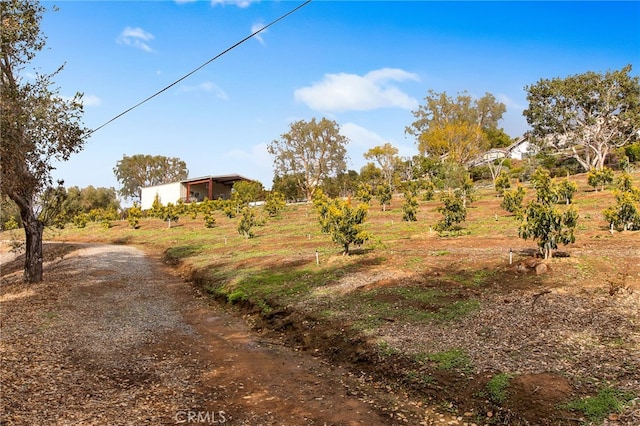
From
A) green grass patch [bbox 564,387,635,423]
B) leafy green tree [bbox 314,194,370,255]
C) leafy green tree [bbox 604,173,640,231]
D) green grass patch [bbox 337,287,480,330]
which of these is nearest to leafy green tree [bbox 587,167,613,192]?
leafy green tree [bbox 604,173,640,231]

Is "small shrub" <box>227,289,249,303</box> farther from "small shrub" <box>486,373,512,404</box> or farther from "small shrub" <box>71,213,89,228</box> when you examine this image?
"small shrub" <box>71,213,89,228</box>

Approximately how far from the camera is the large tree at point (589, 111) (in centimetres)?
4775

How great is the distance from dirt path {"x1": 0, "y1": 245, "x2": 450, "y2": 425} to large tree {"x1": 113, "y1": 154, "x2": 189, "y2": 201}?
3747 inches

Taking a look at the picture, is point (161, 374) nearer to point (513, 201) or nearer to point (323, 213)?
point (323, 213)

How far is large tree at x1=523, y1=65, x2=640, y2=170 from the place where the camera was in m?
47.8

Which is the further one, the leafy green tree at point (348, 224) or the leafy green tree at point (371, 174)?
the leafy green tree at point (371, 174)

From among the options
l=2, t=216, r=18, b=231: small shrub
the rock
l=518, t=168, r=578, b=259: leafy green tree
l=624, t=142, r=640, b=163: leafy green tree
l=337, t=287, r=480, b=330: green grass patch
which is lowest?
l=337, t=287, r=480, b=330: green grass patch

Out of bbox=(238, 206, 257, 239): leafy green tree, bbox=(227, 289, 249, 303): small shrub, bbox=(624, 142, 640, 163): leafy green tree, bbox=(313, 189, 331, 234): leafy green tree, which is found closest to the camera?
bbox=(227, 289, 249, 303): small shrub

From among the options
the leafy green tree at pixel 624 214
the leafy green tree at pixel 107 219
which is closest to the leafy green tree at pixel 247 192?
the leafy green tree at pixel 107 219

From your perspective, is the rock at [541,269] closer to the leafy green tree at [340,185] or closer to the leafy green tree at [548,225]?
the leafy green tree at [548,225]

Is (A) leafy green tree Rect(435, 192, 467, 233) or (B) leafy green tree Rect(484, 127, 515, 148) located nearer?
(A) leafy green tree Rect(435, 192, 467, 233)

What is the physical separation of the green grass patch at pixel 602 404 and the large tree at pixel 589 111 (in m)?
50.9

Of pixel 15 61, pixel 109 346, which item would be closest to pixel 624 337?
pixel 109 346

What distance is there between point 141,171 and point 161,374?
4159 inches
